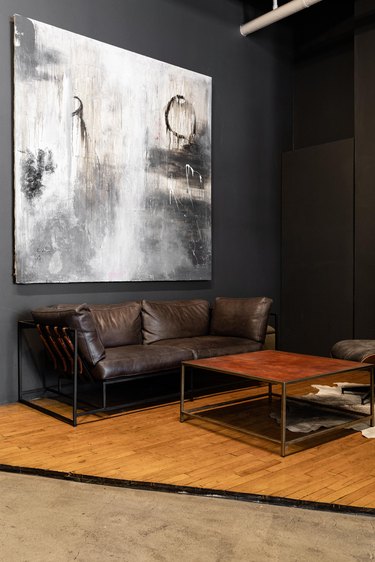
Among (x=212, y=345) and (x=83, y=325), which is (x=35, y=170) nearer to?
(x=83, y=325)

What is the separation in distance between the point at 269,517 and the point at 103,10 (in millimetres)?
4692

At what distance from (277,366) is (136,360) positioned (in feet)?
3.64

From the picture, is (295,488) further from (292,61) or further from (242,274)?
(292,61)

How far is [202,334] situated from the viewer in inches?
219

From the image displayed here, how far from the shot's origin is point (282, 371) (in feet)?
11.8

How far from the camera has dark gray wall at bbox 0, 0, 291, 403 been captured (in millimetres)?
4570

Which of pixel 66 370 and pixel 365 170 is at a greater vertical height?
pixel 365 170

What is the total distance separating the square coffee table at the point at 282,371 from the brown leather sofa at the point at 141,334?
0.53 metres

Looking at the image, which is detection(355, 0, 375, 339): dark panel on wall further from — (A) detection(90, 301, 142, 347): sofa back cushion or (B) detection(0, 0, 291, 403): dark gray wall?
(A) detection(90, 301, 142, 347): sofa back cushion

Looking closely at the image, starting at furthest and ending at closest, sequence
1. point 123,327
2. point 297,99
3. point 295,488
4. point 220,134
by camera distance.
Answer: point 297,99 < point 220,134 < point 123,327 < point 295,488

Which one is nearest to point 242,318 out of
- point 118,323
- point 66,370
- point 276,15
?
point 118,323

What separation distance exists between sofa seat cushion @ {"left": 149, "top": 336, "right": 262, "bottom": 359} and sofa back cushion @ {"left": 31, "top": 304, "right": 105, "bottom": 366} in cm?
68

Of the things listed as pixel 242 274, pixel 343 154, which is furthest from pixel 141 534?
pixel 343 154

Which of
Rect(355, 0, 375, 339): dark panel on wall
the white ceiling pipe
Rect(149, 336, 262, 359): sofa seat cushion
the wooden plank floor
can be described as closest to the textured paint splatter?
Rect(149, 336, 262, 359): sofa seat cushion
